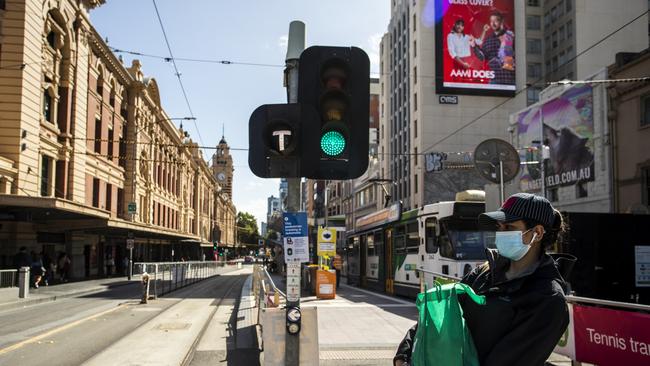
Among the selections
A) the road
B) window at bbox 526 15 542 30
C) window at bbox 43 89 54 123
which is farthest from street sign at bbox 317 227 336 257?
window at bbox 526 15 542 30

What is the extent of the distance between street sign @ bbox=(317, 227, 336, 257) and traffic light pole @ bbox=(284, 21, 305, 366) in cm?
1705

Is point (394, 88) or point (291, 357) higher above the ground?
point (394, 88)

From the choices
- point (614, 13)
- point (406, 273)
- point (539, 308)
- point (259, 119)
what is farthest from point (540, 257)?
point (614, 13)

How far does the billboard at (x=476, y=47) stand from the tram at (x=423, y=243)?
35367mm

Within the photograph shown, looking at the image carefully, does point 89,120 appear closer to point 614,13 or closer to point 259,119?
point 259,119

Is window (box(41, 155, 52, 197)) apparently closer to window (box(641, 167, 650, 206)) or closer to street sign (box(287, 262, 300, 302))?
street sign (box(287, 262, 300, 302))

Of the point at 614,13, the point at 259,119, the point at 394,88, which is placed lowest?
the point at 259,119

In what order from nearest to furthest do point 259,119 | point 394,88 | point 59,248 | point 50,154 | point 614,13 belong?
point 259,119 < point 50,154 < point 59,248 < point 614,13 < point 394,88

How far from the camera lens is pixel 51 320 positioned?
14719 mm

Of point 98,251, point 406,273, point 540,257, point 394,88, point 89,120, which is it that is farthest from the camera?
point 394,88

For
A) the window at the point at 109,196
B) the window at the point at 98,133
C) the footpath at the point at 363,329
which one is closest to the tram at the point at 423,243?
the footpath at the point at 363,329

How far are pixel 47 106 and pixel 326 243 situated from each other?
19385mm

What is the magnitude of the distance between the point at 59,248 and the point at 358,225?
751 inches

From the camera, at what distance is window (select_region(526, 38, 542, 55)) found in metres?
63.8
